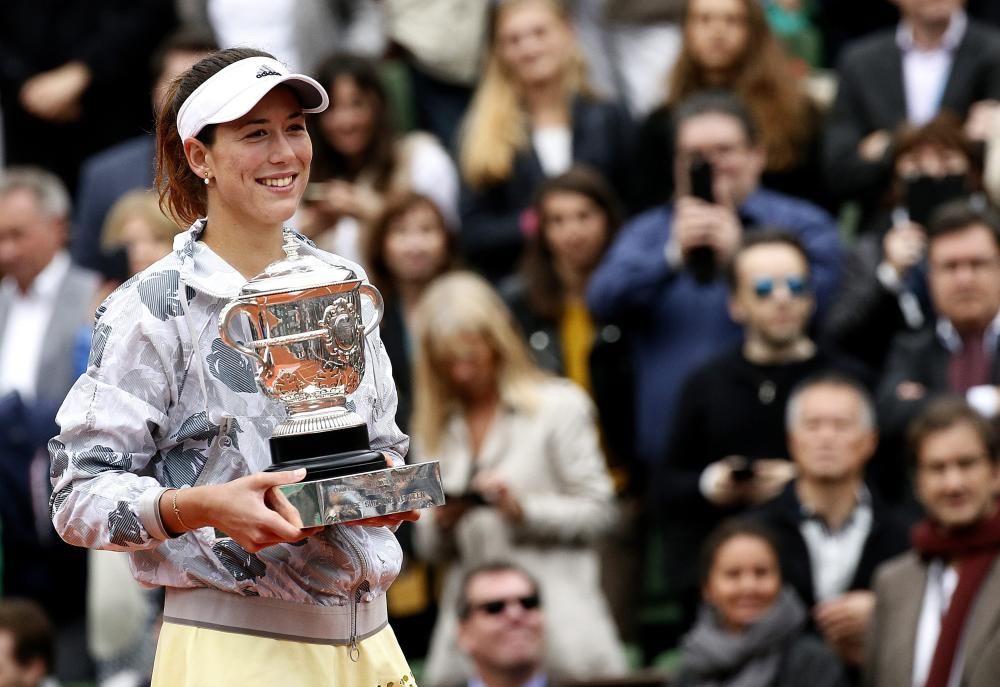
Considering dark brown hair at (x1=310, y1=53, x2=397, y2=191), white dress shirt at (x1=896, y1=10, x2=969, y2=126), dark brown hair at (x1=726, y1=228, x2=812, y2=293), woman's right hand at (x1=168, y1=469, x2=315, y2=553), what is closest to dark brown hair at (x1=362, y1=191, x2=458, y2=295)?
dark brown hair at (x1=310, y1=53, x2=397, y2=191)

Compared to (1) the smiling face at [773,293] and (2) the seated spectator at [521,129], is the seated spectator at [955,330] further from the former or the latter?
(2) the seated spectator at [521,129]

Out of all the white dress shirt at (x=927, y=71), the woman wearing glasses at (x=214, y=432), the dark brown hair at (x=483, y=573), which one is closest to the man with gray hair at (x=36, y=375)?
the dark brown hair at (x=483, y=573)

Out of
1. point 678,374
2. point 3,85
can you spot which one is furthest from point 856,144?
point 3,85

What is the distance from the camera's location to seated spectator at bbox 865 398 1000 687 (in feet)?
21.4

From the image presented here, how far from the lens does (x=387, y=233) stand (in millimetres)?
8461

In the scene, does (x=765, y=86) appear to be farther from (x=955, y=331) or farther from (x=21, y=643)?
(x=21, y=643)

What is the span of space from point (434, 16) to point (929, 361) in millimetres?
3494

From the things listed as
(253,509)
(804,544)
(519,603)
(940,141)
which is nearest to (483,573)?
(519,603)

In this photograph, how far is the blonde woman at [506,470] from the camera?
7469 millimetres

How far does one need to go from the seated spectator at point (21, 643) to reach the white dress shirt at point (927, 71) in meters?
4.30

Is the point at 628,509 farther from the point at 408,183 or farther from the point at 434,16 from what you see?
the point at 434,16

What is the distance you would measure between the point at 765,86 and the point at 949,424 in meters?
2.45

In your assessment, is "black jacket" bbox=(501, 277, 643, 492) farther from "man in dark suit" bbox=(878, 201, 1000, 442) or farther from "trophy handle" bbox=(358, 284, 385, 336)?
"trophy handle" bbox=(358, 284, 385, 336)

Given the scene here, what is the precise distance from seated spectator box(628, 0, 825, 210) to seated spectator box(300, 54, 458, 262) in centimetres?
97
